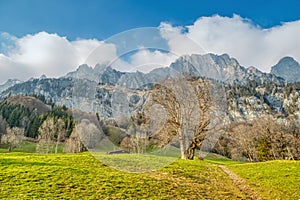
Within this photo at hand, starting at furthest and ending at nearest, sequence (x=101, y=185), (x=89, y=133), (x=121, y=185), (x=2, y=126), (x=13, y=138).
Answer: (x=2, y=126)
(x=13, y=138)
(x=121, y=185)
(x=101, y=185)
(x=89, y=133)

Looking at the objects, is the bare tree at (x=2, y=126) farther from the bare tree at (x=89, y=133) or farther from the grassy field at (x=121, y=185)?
the bare tree at (x=89, y=133)

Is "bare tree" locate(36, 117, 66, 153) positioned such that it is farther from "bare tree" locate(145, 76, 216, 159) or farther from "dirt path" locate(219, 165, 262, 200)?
"bare tree" locate(145, 76, 216, 159)

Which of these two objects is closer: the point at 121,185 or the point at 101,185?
the point at 101,185

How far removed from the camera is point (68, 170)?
20.1 metres

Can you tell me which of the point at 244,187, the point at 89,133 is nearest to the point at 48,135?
the point at 244,187

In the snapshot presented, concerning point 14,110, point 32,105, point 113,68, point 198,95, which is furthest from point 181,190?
point 32,105

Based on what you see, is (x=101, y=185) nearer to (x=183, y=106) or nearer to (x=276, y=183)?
(x=183, y=106)

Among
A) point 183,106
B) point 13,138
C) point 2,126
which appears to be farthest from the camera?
point 2,126

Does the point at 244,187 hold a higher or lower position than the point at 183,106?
lower

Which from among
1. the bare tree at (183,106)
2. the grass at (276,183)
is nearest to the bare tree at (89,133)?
the bare tree at (183,106)

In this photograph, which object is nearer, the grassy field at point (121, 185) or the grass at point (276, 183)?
the grassy field at point (121, 185)

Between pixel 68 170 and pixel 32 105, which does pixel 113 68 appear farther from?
pixel 32 105

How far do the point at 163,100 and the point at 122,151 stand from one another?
3.95m

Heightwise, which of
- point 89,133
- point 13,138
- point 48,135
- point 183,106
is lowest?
point 89,133
